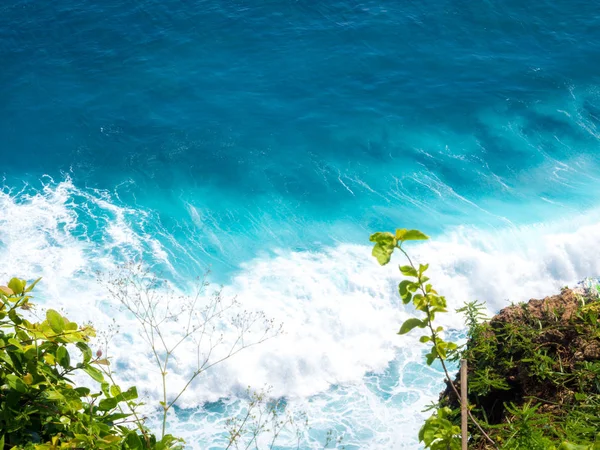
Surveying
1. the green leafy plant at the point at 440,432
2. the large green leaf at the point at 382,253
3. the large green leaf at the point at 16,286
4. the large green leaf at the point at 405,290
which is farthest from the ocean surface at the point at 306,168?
the large green leaf at the point at 382,253

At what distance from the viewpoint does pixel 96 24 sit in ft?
64.7

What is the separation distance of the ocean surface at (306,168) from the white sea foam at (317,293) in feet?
0.13

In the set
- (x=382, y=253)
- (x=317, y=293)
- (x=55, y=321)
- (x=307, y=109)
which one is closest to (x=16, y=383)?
(x=55, y=321)

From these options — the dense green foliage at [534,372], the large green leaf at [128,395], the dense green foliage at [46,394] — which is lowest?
the dense green foliage at [534,372]

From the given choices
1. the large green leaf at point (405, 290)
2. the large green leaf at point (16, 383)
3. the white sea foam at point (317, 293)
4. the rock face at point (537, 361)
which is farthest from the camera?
the white sea foam at point (317, 293)

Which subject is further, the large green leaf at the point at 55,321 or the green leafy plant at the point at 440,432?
the large green leaf at the point at 55,321

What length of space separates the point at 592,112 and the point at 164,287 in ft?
36.6

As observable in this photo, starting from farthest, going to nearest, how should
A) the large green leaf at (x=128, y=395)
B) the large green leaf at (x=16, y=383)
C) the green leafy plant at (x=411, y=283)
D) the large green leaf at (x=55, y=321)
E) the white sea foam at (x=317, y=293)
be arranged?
the white sea foam at (x=317, y=293) < the large green leaf at (x=128, y=395) < the large green leaf at (x=55, y=321) < the large green leaf at (x=16, y=383) < the green leafy plant at (x=411, y=283)

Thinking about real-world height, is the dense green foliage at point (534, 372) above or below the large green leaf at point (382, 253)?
below

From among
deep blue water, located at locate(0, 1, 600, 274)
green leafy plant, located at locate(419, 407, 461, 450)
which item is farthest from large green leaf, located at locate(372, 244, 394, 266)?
deep blue water, located at locate(0, 1, 600, 274)

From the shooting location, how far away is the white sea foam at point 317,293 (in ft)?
32.3

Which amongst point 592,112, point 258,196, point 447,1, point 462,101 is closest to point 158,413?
point 258,196

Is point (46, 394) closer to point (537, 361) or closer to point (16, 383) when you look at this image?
point (16, 383)

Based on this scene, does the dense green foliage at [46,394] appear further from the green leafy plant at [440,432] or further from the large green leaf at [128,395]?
the green leafy plant at [440,432]
